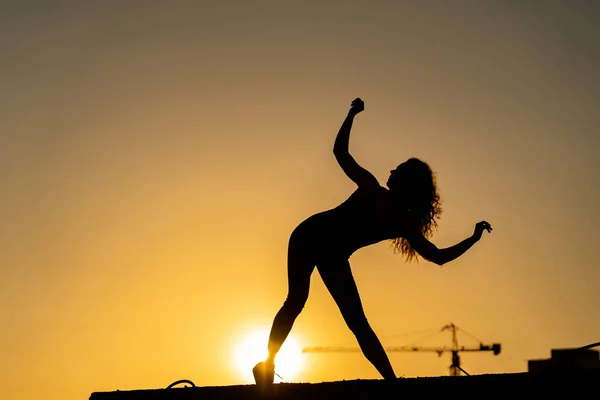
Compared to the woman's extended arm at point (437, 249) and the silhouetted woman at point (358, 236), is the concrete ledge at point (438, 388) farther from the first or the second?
the woman's extended arm at point (437, 249)

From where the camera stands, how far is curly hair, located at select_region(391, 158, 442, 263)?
8227mm

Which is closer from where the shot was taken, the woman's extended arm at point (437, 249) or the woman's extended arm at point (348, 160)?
the woman's extended arm at point (348, 160)

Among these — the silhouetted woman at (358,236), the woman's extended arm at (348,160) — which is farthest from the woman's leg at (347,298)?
the woman's extended arm at (348,160)

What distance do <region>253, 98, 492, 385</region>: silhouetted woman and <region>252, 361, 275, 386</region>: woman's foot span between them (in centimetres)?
21

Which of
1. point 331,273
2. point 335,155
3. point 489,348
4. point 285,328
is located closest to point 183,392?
point 285,328

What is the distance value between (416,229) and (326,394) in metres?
1.73

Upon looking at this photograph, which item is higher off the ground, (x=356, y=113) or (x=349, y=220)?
(x=356, y=113)

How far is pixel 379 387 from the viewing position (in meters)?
7.05

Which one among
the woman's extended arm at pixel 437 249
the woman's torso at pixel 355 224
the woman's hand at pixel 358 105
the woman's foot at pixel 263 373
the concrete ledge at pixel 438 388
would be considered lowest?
the concrete ledge at pixel 438 388

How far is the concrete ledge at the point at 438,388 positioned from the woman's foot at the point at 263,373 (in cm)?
11

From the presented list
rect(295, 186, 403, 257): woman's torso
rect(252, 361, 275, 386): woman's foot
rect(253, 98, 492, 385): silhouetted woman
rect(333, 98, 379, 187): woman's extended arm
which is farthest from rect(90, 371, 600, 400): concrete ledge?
rect(333, 98, 379, 187): woman's extended arm

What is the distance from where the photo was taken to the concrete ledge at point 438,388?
6.64 metres

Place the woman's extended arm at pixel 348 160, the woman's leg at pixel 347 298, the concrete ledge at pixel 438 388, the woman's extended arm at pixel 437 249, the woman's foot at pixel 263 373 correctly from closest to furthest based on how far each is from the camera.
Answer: the concrete ledge at pixel 438 388, the woman's foot at pixel 263 373, the woman's extended arm at pixel 348 160, the woman's extended arm at pixel 437 249, the woman's leg at pixel 347 298

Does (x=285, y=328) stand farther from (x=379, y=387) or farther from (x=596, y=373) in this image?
(x=596, y=373)
